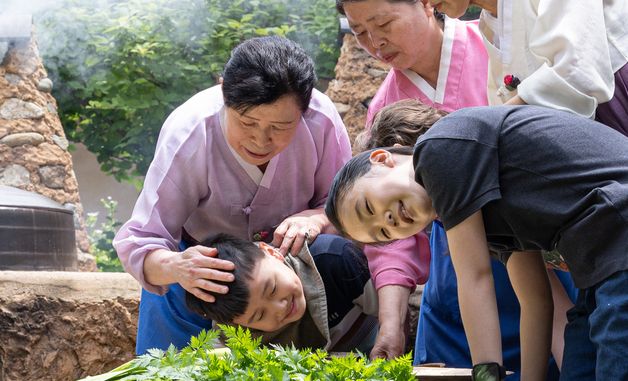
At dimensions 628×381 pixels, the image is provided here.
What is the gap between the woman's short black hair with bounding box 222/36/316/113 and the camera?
307cm

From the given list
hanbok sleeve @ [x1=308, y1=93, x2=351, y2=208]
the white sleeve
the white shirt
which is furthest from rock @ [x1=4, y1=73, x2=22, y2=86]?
the white sleeve

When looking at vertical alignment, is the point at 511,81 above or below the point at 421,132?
above

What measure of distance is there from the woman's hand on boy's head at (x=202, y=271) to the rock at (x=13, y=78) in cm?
450

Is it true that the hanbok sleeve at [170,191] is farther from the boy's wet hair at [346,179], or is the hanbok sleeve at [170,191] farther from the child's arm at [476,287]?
the child's arm at [476,287]

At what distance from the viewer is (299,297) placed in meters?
2.95

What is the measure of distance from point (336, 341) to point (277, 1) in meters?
6.07

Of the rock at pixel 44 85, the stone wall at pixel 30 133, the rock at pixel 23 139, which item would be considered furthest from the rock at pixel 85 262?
the rock at pixel 44 85

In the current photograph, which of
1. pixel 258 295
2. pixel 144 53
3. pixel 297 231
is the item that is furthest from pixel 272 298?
pixel 144 53

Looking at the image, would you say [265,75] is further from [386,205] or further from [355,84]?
[355,84]

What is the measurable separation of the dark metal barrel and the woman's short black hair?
256 cm

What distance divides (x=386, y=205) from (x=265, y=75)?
2.96 ft

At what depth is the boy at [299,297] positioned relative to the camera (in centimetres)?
289

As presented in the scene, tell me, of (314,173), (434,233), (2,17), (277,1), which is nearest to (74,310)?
(314,173)

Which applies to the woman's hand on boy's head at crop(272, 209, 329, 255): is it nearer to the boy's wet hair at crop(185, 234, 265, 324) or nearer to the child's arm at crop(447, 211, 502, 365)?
the boy's wet hair at crop(185, 234, 265, 324)
